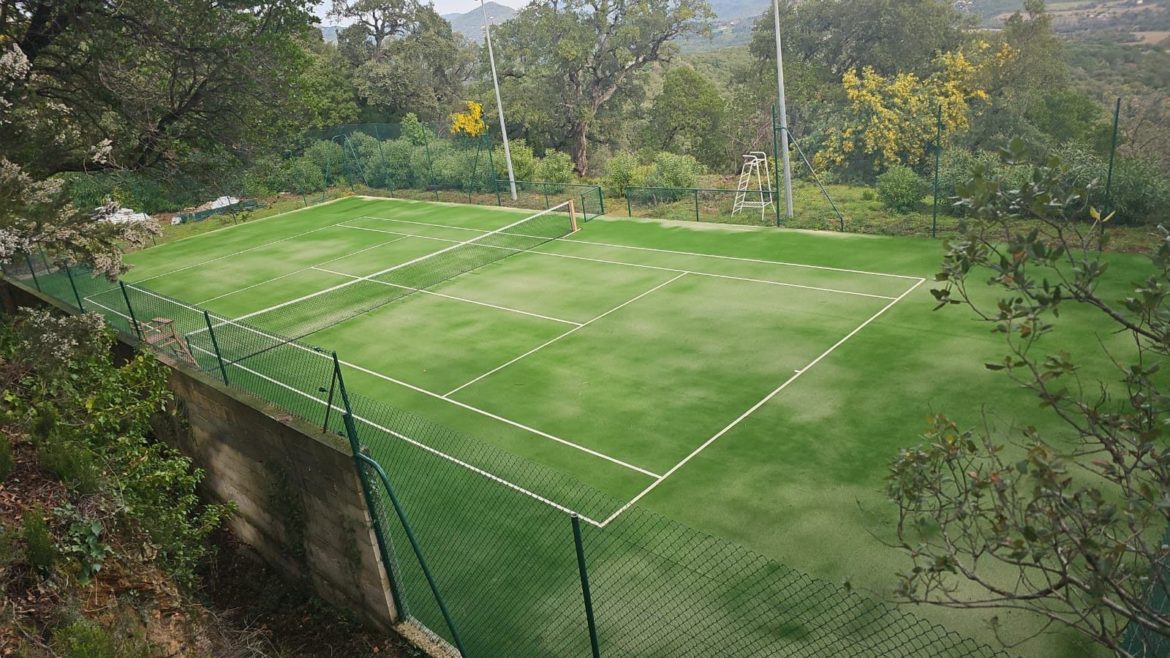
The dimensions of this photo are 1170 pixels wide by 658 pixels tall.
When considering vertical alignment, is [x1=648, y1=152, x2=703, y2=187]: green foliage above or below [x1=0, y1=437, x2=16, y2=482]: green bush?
below

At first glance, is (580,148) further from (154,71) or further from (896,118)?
(154,71)

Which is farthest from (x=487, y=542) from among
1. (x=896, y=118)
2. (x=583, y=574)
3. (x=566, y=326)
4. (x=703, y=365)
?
(x=896, y=118)

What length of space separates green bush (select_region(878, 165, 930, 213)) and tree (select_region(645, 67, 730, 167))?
53.9ft

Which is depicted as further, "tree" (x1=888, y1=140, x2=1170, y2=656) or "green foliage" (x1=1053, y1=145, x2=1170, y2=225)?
"green foliage" (x1=1053, y1=145, x2=1170, y2=225)

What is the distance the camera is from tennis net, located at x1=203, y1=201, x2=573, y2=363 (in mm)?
16844

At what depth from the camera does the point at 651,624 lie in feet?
27.1

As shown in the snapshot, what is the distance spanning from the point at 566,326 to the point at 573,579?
30.0 feet

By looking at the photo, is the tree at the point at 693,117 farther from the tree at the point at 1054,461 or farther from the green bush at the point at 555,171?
the tree at the point at 1054,461

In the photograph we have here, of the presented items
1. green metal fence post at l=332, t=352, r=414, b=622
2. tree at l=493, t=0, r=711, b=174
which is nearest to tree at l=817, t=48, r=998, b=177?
tree at l=493, t=0, r=711, b=174

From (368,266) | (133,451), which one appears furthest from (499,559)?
(368,266)

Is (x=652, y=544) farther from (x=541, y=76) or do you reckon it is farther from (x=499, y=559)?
(x=541, y=76)

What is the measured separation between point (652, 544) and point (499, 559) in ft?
6.19

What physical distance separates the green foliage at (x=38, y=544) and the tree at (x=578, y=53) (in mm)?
41020

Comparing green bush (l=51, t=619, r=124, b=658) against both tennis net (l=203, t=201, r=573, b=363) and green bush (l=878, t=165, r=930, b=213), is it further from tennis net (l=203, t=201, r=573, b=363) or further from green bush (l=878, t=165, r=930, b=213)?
green bush (l=878, t=165, r=930, b=213)
